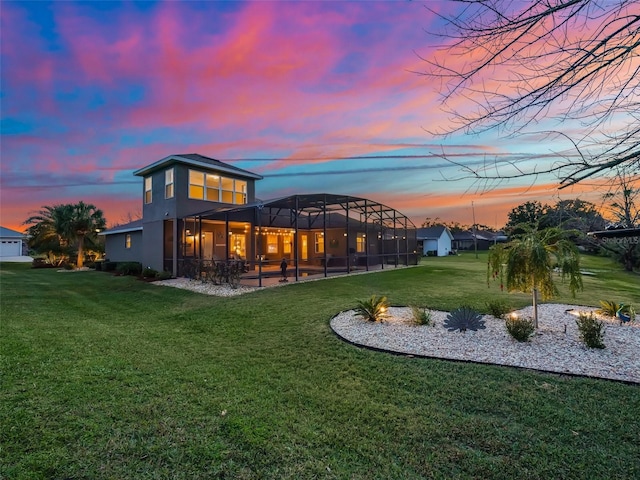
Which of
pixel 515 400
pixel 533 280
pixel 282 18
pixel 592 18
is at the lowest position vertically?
pixel 515 400

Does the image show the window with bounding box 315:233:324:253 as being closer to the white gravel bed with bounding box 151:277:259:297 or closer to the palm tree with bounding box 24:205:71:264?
the white gravel bed with bounding box 151:277:259:297

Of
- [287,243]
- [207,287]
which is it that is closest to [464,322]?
[207,287]

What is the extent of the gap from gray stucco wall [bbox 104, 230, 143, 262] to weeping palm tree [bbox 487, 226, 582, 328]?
1950 centimetres

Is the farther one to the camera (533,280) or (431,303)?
(431,303)

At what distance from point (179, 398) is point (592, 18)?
200 inches

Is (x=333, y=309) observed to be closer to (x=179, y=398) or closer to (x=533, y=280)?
(x=533, y=280)

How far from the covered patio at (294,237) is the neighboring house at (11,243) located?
35037mm

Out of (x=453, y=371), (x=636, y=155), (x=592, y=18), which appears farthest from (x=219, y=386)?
(x=592, y=18)

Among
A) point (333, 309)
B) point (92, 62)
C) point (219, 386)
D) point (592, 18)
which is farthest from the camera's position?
point (92, 62)

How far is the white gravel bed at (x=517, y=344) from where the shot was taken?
13.5 ft

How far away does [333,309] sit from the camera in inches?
304

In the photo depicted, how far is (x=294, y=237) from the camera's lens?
16906 mm

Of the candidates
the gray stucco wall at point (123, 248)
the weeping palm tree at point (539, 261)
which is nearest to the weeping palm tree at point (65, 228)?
the gray stucco wall at point (123, 248)

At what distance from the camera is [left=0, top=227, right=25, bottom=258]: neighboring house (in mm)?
35875
